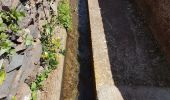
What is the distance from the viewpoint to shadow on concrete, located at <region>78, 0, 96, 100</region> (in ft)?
22.2

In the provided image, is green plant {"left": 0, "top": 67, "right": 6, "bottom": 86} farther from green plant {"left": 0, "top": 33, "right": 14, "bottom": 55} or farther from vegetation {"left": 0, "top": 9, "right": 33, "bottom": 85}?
green plant {"left": 0, "top": 33, "right": 14, "bottom": 55}

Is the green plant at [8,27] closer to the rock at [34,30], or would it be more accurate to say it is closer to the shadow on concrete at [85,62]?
the rock at [34,30]

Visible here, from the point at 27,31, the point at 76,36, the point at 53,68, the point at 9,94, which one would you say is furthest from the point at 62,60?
the point at 9,94

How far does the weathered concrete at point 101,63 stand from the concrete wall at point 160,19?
4.12 feet

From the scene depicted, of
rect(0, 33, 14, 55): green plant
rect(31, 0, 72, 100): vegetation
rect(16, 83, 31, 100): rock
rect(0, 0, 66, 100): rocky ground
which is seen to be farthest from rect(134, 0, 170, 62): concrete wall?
rect(0, 33, 14, 55): green plant

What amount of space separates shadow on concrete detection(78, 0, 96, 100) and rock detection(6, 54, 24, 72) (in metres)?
1.84

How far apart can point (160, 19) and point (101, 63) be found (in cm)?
188

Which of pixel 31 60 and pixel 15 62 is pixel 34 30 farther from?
pixel 15 62

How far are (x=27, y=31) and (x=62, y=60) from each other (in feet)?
3.93

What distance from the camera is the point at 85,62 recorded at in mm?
7633

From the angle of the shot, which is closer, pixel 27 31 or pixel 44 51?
pixel 27 31

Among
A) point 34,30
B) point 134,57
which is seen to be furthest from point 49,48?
point 134,57

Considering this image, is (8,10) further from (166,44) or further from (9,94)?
(166,44)

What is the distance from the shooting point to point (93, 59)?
703cm
